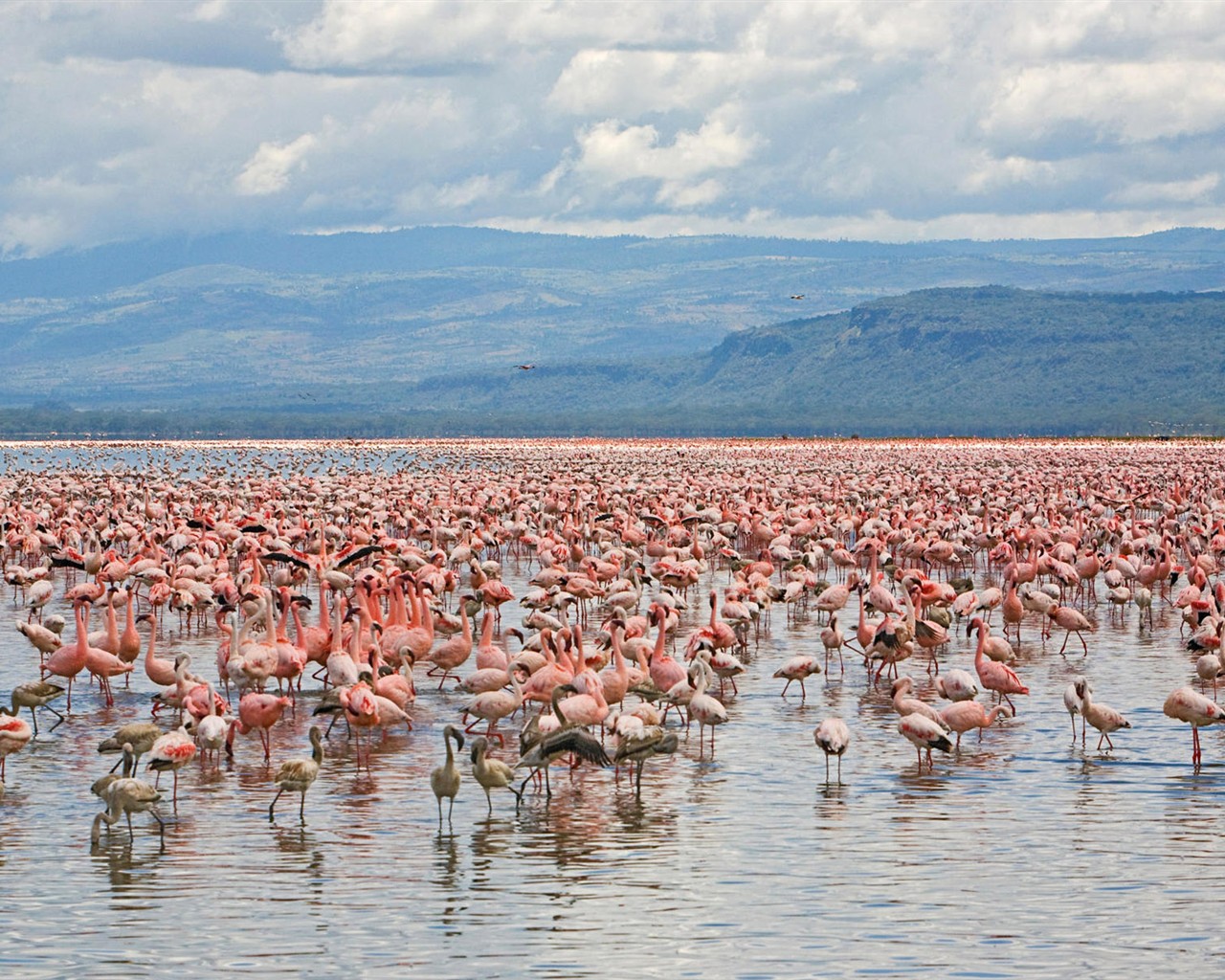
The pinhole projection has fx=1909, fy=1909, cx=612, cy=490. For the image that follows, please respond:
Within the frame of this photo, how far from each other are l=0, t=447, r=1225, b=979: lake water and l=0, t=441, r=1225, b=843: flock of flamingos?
0.31 m

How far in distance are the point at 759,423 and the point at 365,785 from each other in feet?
558

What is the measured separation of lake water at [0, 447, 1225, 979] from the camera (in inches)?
391

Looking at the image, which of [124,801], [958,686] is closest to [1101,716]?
[958,686]

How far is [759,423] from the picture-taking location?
182875mm

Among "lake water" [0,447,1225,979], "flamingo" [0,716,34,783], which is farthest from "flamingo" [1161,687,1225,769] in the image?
"flamingo" [0,716,34,783]

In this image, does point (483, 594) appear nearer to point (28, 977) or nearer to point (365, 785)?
point (365, 785)

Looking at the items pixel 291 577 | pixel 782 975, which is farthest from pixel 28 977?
pixel 291 577

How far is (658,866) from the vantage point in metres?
11.7

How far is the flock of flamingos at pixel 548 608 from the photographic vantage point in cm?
1466

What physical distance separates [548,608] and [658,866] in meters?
9.43

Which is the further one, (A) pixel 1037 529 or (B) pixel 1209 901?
(A) pixel 1037 529

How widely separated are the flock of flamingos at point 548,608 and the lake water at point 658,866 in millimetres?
311

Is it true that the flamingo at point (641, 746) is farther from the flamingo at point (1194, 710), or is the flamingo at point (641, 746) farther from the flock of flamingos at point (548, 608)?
the flamingo at point (1194, 710)

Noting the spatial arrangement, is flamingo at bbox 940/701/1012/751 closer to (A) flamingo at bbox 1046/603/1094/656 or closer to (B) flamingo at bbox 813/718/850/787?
(B) flamingo at bbox 813/718/850/787
